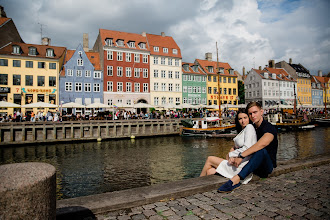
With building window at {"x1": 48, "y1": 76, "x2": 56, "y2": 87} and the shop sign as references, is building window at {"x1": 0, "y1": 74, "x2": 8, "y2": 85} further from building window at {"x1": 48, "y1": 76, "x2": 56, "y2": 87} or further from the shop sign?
building window at {"x1": 48, "y1": 76, "x2": 56, "y2": 87}

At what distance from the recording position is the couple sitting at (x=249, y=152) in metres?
4.42

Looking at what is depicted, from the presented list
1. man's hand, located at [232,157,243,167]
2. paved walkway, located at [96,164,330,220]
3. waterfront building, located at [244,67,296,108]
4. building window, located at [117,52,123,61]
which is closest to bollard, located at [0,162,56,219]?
paved walkway, located at [96,164,330,220]

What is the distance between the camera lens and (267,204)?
390 centimetres

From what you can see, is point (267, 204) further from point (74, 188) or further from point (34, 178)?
point (74, 188)

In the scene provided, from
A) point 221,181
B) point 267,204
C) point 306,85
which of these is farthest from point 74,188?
point 306,85

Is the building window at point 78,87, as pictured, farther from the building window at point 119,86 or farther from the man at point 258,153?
the man at point 258,153

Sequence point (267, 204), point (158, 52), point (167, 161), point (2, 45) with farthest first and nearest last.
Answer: point (158, 52) → point (2, 45) → point (167, 161) → point (267, 204)

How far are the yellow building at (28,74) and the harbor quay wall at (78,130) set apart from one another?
14668mm

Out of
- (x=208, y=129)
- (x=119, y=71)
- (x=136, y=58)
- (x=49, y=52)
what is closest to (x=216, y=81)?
(x=136, y=58)

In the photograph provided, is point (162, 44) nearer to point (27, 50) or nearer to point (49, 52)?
point (49, 52)

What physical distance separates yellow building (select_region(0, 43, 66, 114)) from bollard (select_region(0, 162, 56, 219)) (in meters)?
→ 40.3

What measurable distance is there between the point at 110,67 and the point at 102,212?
140ft

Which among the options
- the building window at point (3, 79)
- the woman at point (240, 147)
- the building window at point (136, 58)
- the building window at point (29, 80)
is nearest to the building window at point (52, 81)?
the building window at point (29, 80)

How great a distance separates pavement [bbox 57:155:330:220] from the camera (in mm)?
3514
